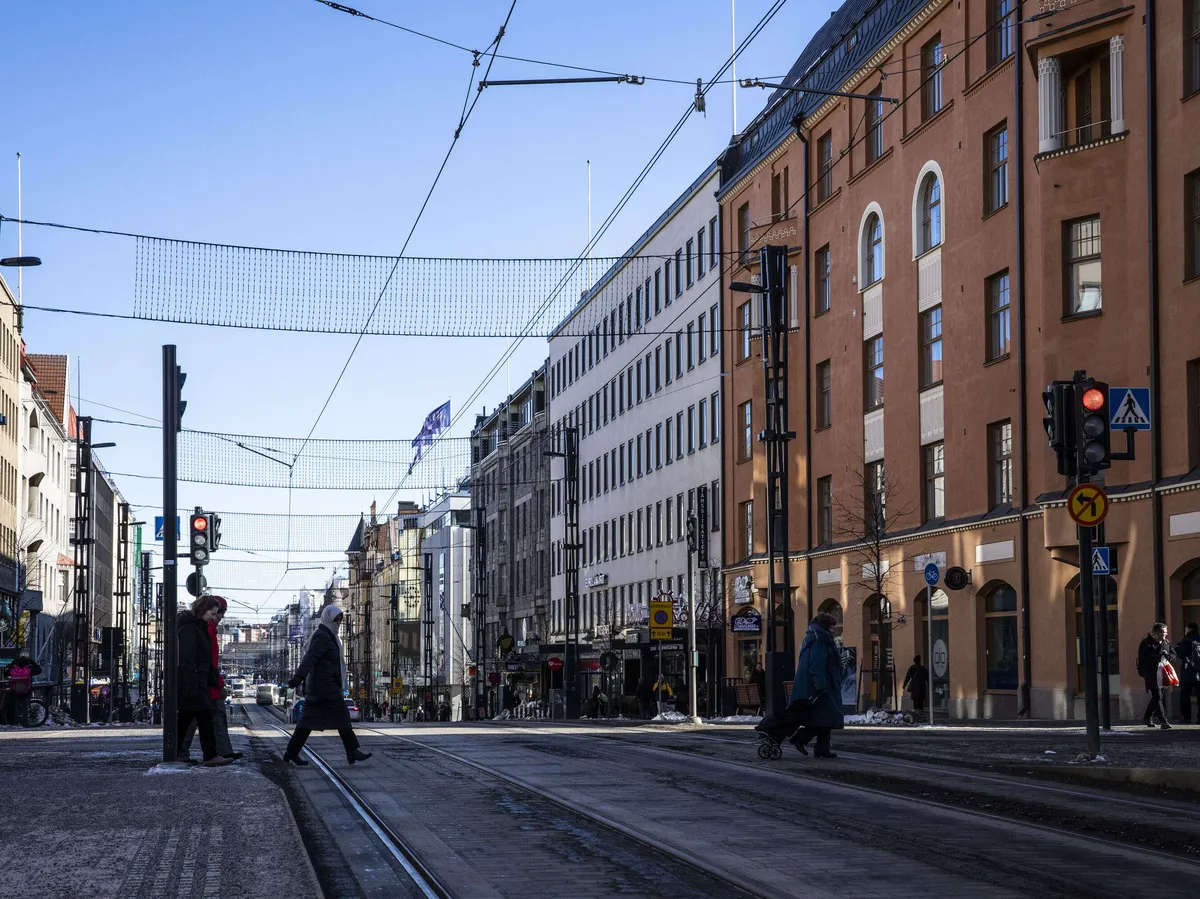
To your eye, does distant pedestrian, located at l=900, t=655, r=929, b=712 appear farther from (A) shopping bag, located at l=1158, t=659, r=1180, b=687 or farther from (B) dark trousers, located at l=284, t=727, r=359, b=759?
(B) dark trousers, located at l=284, t=727, r=359, b=759

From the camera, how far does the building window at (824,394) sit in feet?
161

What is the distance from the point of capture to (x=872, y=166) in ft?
148

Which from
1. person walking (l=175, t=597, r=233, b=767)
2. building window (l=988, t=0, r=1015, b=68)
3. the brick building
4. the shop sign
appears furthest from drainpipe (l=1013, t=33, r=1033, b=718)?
person walking (l=175, t=597, r=233, b=767)

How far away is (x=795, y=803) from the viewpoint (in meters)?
13.2

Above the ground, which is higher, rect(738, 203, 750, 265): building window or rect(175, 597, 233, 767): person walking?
rect(738, 203, 750, 265): building window

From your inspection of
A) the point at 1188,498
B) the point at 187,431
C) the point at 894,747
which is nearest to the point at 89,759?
the point at 894,747

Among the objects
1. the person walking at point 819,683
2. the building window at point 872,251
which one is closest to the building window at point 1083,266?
the building window at point 872,251

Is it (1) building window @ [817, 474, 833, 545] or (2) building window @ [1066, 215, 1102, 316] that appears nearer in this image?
(2) building window @ [1066, 215, 1102, 316]

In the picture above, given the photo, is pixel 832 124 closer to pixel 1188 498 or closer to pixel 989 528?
pixel 989 528

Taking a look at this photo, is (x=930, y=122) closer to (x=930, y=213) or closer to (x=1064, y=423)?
(x=930, y=213)

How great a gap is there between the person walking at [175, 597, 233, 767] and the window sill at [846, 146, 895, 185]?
1200 inches

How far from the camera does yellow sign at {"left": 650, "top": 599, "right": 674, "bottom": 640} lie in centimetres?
3812

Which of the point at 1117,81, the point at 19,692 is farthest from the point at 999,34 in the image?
the point at 19,692

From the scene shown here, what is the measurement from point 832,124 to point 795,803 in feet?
122
